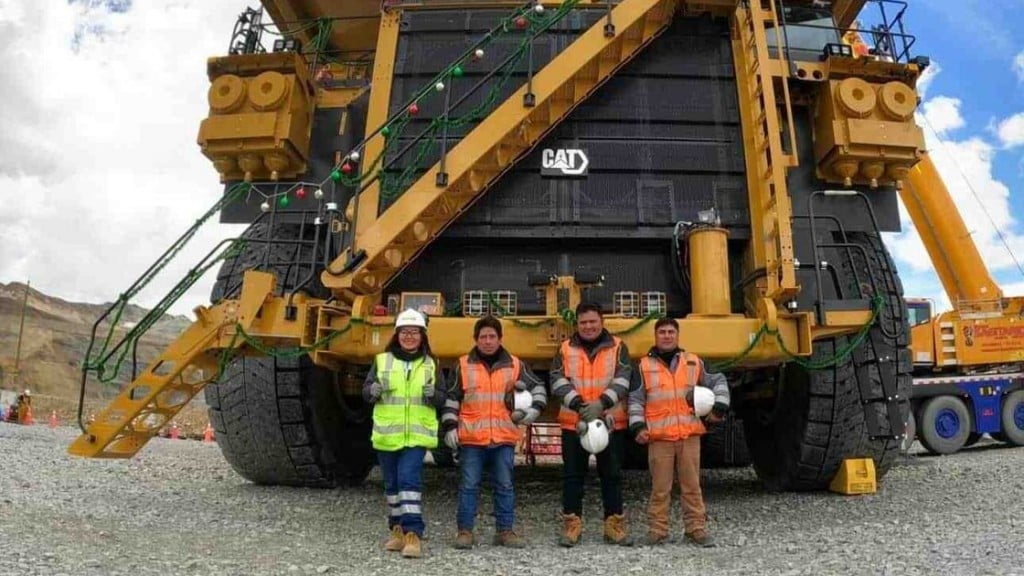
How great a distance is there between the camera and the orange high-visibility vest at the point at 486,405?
4555 mm

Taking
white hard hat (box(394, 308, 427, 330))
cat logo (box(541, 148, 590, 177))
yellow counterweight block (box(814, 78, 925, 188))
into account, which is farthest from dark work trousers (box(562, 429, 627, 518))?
yellow counterweight block (box(814, 78, 925, 188))

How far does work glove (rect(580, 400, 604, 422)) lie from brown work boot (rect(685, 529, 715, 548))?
2.74ft

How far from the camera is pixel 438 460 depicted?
1066 cm

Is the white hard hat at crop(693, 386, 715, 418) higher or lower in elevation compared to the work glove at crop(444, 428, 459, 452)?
higher

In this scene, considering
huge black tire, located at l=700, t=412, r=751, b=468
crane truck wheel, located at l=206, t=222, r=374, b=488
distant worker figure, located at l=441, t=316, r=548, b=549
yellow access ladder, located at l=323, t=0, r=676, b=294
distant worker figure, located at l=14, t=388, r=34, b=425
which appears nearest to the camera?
distant worker figure, located at l=441, t=316, r=548, b=549

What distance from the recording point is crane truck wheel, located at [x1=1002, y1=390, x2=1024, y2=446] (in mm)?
14748

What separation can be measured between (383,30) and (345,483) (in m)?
3.68

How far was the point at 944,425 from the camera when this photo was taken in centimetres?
1441

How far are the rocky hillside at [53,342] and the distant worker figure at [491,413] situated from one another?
3205 centimetres

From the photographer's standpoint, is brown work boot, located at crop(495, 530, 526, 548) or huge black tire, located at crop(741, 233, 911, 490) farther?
huge black tire, located at crop(741, 233, 911, 490)

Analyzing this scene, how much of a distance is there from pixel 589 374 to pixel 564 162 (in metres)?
1.82

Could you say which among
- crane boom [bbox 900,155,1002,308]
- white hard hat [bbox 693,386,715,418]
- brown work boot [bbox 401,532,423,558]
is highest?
crane boom [bbox 900,155,1002,308]

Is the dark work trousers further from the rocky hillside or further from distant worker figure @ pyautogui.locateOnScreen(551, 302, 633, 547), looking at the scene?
the rocky hillside

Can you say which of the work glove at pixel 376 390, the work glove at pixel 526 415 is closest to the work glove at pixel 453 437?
the work glove at pixel 526 415
